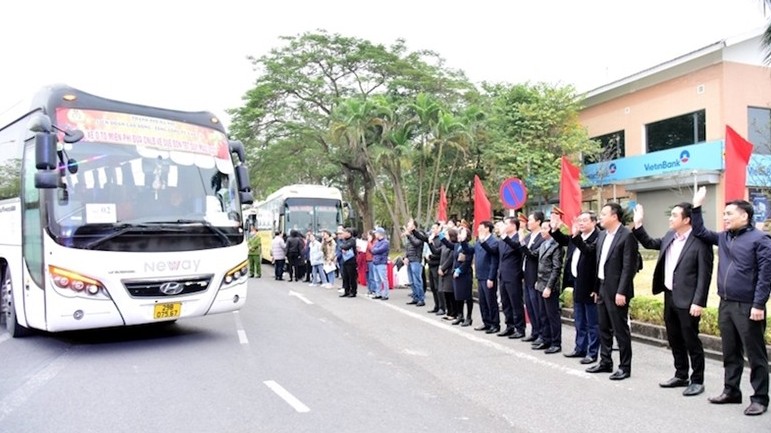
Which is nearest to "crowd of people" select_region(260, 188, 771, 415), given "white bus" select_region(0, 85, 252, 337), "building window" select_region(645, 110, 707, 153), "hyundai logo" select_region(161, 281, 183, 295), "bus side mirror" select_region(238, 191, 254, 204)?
"bus side mirror" select_region(238, 191, 254, 204)

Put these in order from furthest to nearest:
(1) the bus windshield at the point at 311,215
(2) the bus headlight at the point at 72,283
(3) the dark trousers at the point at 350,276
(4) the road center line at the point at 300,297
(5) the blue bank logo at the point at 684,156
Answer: (5) the blue bank logo at the point at 684,156 < (1) the bus windshield at the point at 311,215 < (3) the dark trousers at the point at 350,276 < (4) the road center line at the point at 300,297 < (2) the bus headlight at the point at 72,283

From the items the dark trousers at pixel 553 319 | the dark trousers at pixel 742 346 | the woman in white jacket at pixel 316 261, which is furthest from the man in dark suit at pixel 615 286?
the woman in white jacket at pixel 316 261

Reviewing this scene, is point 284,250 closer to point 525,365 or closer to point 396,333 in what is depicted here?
point 396,333

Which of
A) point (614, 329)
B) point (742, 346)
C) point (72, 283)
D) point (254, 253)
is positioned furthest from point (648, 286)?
point (254, 253)

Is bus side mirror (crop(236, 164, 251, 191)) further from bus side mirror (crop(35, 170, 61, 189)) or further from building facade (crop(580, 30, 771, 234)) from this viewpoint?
building facade (crop(580, 30, 771, 234))

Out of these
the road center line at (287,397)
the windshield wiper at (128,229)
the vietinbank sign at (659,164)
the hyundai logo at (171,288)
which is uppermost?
the vietinbank sign at (659,164)

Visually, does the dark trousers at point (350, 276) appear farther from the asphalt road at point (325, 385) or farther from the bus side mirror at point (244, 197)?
the bus side mirror at point (244, 197)

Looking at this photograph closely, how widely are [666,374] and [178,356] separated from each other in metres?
5.80

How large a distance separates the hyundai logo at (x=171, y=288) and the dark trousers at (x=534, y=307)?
481cm

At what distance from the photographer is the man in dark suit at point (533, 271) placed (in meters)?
8.76

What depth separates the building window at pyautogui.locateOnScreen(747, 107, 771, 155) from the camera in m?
23.3

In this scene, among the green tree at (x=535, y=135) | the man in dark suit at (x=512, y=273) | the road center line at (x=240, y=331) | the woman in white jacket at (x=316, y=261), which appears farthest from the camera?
the green tree at (x=535, y=135)

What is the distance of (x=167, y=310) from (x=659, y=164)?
75.6ft

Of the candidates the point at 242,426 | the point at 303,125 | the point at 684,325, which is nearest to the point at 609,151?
the point at 303,125
